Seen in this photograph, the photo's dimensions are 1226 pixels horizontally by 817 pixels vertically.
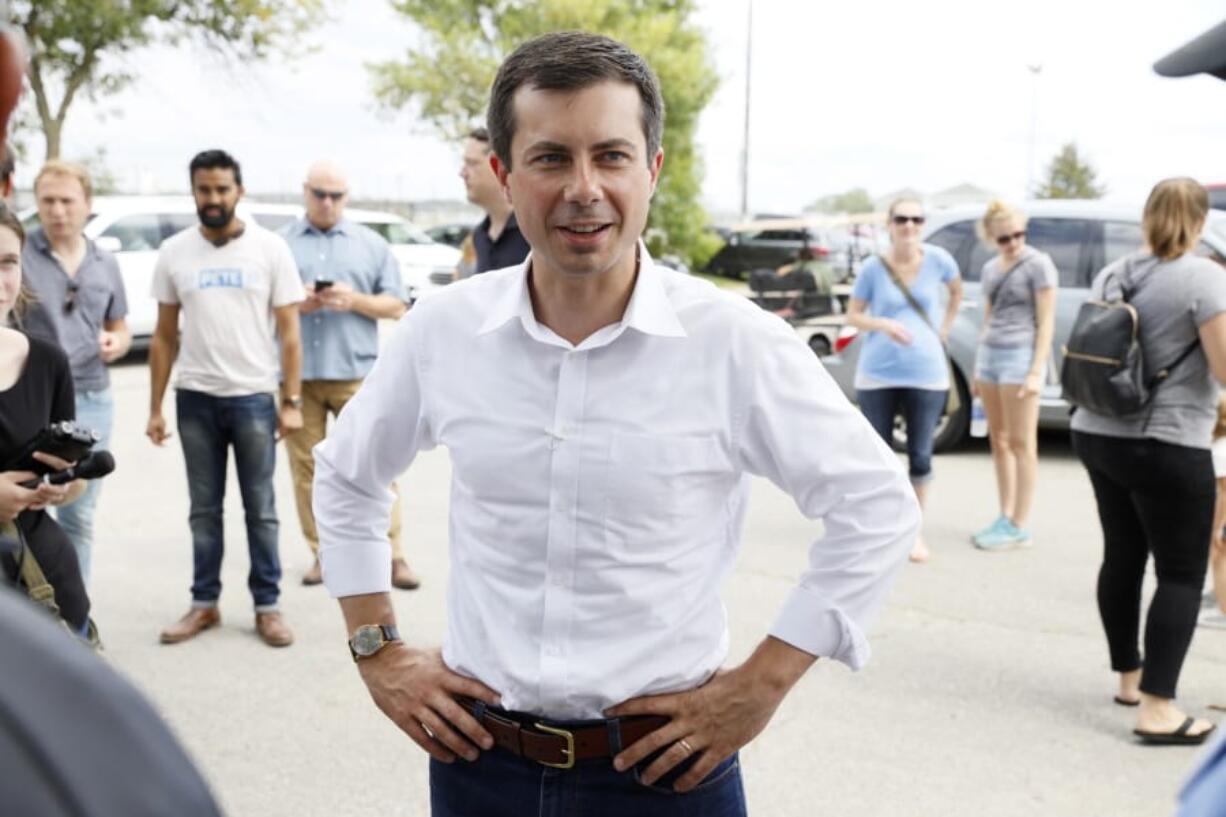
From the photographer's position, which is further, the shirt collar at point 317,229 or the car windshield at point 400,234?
the car windshield at point 400,234

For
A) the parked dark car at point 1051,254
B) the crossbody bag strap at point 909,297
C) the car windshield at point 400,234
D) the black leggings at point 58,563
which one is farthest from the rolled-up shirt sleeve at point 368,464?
the car windshield at point 400,234

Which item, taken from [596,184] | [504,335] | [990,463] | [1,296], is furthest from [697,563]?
[990,463]

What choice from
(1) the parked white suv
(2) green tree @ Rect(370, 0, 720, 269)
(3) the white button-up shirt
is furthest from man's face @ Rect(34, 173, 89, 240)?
(2) green tree @ Rect(370, 0, 720, 269)

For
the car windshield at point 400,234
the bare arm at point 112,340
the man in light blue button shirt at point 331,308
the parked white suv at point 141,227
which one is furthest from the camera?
the car windshield at point 400,234

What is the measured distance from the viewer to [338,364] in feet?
18.7

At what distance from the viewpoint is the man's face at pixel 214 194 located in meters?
5.04

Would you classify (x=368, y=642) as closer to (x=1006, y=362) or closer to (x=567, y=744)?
(x=567, y=744)

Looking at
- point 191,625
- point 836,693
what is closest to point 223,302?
point 191,625

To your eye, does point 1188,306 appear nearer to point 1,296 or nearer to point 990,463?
point 1,296

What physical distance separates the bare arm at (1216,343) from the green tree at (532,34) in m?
27.7

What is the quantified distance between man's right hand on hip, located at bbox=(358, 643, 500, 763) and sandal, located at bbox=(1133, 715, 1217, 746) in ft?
9.60

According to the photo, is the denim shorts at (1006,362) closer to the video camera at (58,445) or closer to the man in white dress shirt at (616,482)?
the video camera at (58,445)

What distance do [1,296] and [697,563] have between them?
2.24 m

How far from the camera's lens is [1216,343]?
387 centimetres
